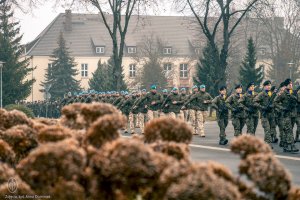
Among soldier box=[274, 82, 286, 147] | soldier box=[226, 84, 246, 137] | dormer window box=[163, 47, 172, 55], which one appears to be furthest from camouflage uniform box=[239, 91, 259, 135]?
dormer window box=[163, 47, 172, 55]

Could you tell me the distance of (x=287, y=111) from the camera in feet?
64.0

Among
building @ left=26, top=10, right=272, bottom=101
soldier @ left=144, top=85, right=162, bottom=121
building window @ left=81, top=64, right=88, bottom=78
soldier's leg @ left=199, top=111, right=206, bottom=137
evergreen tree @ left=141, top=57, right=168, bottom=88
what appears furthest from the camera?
building window @ left=81, top=64, right=88, bottom=78

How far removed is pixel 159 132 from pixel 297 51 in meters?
74.5

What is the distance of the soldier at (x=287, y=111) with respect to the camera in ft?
62.7

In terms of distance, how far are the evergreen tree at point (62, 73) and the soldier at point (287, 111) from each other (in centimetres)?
6869

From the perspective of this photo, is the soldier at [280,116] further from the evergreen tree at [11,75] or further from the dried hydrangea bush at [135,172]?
the evergreen tree at [11,75]

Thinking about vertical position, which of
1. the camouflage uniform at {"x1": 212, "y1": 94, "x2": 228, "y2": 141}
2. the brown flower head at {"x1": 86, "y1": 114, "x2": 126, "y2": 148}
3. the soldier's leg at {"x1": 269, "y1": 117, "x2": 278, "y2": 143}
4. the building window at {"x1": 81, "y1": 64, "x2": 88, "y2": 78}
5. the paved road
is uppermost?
the building window at {"x1": 81, "y1": 64, "x2": 88, "y2": 78}

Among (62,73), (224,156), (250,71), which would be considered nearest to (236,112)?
A: (224,156)

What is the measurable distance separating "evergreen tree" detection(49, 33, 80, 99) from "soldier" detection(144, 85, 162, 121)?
56.8 metres

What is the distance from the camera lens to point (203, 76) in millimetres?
61094

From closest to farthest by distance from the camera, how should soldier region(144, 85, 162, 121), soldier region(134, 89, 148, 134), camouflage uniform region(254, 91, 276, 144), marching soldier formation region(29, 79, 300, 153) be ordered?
marching soldier formation region(29, 79, 300, 153)
camouflage uniform region(254, 91, 276, 144)
soldier region(144, 85, 162, 121)
soldier region(134, 89, 148, 134)

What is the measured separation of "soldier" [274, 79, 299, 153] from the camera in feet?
62.7

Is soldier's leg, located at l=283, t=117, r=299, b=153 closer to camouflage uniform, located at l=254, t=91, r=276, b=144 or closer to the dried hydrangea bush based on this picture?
camouflage uniform, located at l=254, t=91, r=276, b=144

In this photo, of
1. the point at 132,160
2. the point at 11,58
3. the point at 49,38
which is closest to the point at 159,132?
the point at 132,160
